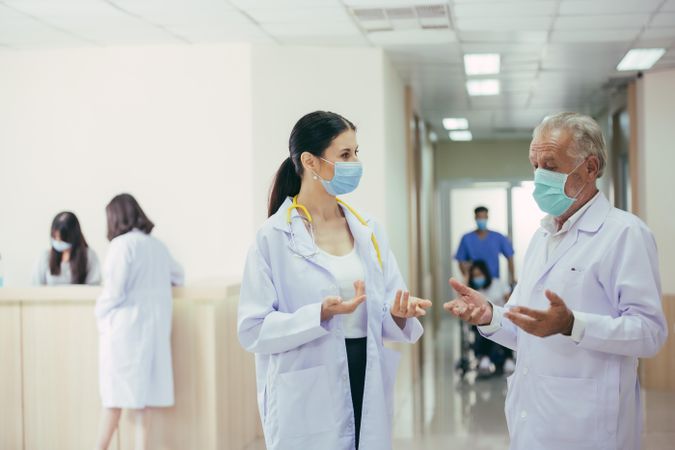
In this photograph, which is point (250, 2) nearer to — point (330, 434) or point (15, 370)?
point (15, 370)

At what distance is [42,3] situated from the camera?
559 centimetres

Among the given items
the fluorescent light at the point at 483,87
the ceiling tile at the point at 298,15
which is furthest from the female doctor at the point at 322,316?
the fluorescent light at the point at 483,87

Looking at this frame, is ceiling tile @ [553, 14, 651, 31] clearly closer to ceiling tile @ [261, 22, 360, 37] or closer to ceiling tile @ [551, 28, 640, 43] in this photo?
ceiling tile @ [551, 28, 640, 43]

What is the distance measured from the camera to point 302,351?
8.39ft

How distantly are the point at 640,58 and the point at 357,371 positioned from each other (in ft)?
20.7

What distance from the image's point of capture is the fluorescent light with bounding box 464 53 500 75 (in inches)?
304

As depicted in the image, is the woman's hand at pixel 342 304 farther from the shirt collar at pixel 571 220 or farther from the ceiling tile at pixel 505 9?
the ceiling tile at pixel 505 9

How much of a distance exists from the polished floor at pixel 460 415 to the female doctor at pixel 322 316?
3434 millimetres

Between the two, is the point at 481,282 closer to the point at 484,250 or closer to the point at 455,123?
the point at 484,250

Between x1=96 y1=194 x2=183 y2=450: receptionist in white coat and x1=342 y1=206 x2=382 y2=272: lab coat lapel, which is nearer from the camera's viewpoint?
x1=342 y1=206 x2=382 y2=272: lab coat lapel

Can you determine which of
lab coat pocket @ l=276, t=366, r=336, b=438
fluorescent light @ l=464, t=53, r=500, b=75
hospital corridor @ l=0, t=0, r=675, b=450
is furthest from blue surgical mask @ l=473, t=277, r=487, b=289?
lab coat pocket @ l=276, t=366, r=336, b=438

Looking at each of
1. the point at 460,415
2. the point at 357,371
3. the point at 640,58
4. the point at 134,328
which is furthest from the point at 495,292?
A: the point at 357,371

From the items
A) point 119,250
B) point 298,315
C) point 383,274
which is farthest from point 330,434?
point 119,250

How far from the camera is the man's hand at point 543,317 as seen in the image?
2.25m
